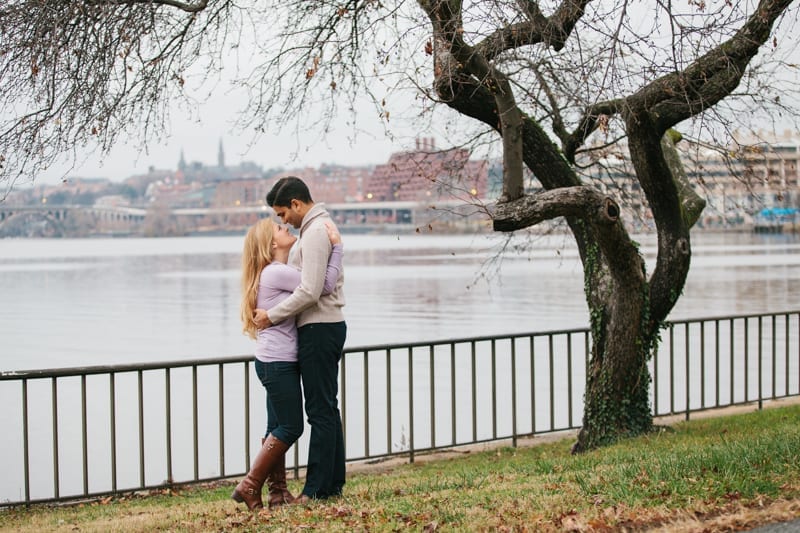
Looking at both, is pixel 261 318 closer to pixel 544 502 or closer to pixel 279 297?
pixel 279 297

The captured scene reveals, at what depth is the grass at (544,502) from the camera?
553 centimetres

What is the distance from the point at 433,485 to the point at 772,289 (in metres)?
32.7

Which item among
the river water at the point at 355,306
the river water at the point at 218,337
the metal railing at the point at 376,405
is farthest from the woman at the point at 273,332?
the river water at the point at 355,306

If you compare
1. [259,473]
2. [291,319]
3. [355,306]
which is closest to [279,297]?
[291,319]

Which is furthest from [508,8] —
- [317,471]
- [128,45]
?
[317,471]

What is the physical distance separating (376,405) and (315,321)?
10522mm

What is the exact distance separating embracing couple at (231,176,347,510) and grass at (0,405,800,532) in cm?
47

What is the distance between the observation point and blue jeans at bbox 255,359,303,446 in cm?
659

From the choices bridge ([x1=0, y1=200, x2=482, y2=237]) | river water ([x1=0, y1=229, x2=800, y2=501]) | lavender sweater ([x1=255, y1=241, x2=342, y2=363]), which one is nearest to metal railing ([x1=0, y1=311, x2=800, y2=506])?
river water ([x1=0, y1=229, x2=800, y2=501])

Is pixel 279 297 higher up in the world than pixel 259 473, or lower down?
higher up

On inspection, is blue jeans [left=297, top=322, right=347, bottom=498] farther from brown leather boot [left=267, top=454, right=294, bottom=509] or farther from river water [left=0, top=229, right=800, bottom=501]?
river water [left=0, top=229, right=800, bottom=501]

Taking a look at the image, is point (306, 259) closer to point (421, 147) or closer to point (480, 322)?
point (421, 147)

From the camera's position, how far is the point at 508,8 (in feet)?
29.1

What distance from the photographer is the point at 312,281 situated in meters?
6.45
